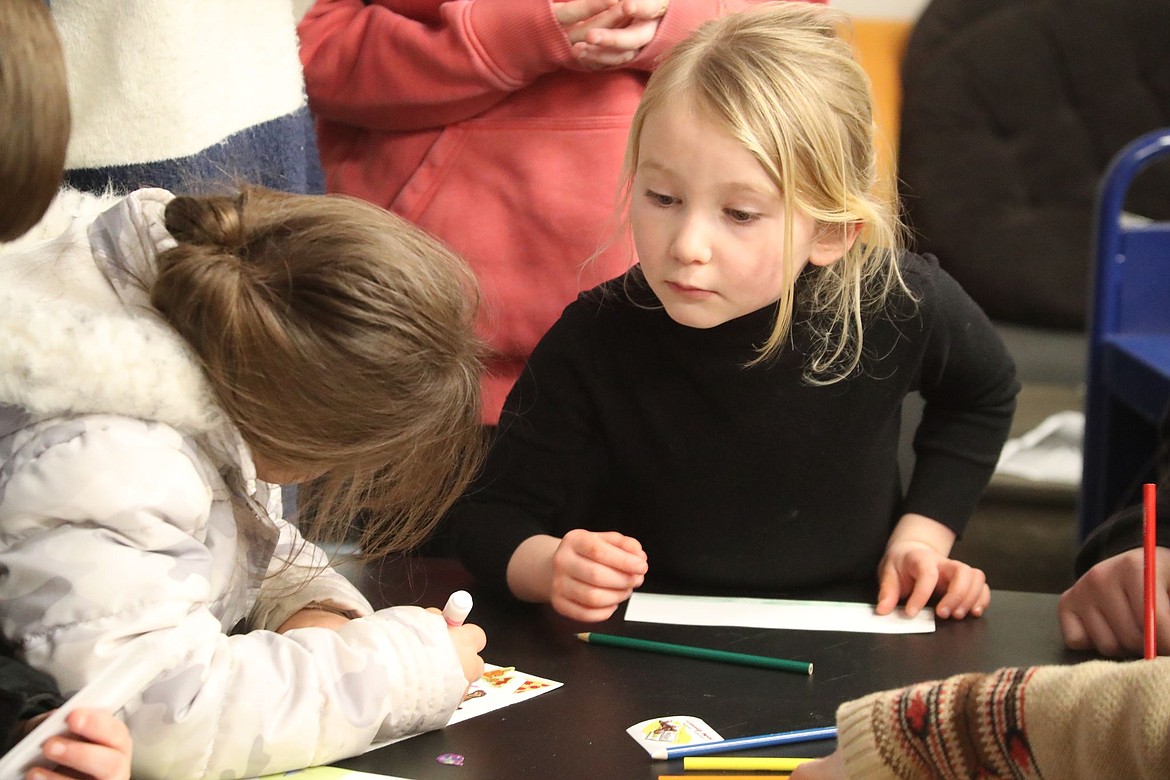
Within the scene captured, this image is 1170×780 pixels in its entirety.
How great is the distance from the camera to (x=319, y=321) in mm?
851

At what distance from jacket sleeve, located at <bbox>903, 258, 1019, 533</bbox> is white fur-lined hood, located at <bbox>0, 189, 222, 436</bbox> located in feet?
2.63

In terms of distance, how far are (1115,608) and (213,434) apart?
0.74 metres

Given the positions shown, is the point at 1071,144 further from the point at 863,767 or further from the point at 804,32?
the point at 863,767

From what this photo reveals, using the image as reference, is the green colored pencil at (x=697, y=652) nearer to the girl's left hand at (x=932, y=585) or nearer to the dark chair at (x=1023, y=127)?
the girl's left hand at (x=932, y=585)

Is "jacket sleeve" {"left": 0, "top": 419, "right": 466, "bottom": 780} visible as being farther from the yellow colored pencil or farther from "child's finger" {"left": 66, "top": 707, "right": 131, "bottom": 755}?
the yellow colored pencil

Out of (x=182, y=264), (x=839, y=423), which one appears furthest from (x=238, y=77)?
(x=839, y=423)

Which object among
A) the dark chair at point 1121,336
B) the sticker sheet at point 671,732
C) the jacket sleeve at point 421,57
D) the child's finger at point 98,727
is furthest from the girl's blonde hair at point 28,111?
the dark chair at point 1121,336

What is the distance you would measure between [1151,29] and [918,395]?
2140 millimetres

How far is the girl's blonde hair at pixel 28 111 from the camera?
2.40 feet

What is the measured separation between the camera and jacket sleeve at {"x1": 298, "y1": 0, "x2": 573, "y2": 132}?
1.40m

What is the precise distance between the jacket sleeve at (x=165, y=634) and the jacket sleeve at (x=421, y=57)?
0.71 metres

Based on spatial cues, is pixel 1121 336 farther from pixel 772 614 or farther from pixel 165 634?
pixel 165 634

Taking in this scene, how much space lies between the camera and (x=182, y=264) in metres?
0.85

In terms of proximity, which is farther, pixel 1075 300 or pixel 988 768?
pixel 1075 300
